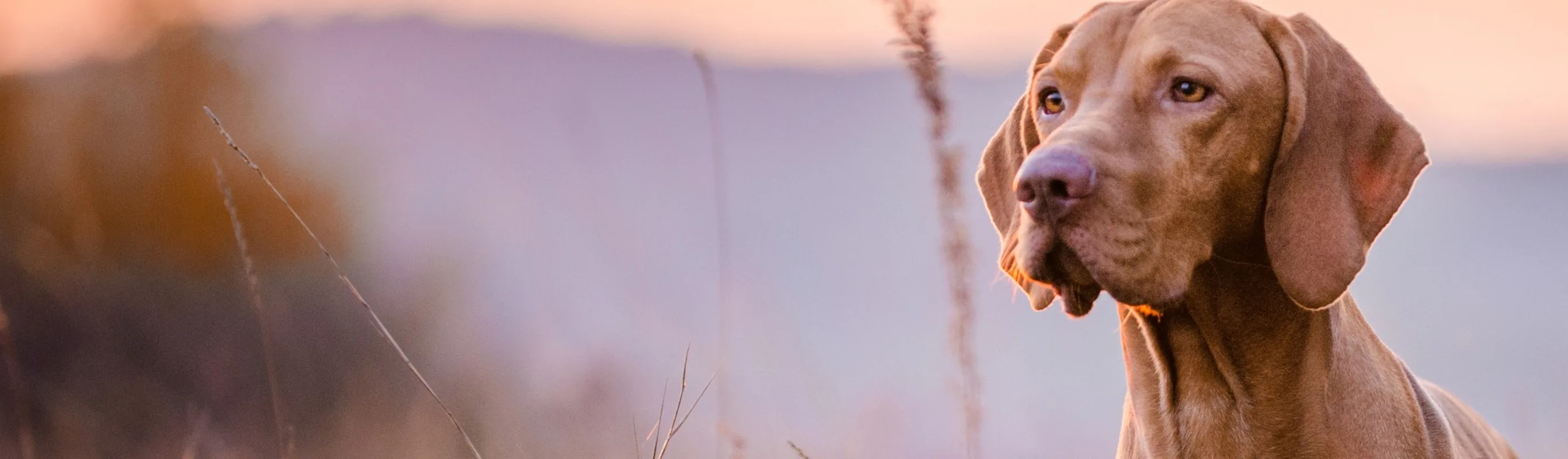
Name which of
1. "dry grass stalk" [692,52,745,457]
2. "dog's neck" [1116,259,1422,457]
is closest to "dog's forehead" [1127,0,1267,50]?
"dog's neck" [1116,259,1422,457]

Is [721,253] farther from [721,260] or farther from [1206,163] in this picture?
[1206,163]

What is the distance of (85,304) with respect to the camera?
19.2ft

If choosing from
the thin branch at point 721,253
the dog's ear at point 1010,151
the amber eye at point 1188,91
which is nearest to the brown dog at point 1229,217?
the amber eye at point 1188,91

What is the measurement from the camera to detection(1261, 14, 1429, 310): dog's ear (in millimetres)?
2486

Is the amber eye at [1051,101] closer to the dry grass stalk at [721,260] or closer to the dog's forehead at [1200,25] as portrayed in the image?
the dog's forehead at [1200,25]

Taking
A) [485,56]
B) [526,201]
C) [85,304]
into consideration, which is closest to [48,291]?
[85,304]

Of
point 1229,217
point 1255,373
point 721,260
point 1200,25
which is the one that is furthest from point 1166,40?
point 721,260

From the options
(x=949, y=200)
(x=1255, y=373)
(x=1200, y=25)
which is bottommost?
(x=1255, y=373)

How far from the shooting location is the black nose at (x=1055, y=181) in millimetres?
2318

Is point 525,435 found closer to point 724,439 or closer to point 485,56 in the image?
point 724,439

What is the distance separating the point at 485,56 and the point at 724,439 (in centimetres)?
585

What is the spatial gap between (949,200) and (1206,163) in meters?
0.67

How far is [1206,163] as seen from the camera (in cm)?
256

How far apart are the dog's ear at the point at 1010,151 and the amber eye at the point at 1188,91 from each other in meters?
0.41
